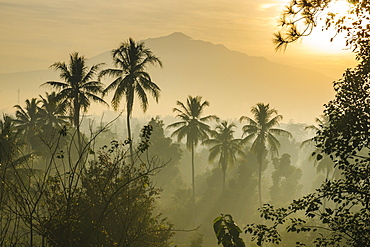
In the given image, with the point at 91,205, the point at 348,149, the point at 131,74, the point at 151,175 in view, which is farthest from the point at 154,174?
the point at 151,175

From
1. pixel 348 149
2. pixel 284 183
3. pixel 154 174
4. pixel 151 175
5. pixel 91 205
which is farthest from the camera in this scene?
pixel 284 183

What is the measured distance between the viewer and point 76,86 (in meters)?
26.0

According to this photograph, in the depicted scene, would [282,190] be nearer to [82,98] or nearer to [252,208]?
[252,208]

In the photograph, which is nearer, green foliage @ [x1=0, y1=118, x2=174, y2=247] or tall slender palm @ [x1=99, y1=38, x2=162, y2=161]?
green foliage @ [x1=0, y1=118, x2=174, y2=247]

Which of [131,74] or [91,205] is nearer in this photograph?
[91,205]

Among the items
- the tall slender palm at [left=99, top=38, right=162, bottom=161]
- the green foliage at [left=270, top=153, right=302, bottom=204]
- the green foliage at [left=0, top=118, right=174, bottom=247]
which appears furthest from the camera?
the green foliage at [left=270, top=153, right=302, bottom=204]

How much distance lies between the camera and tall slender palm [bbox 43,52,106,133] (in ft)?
84.5

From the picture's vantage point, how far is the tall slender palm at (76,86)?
2577cm

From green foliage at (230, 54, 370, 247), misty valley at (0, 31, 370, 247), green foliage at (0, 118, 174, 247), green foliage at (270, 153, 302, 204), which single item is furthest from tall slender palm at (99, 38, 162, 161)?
green foliage at (270, 153, 302, 204)

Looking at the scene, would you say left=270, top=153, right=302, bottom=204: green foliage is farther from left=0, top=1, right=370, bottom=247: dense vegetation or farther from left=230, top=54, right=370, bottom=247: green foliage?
left=230, top=54, right=370, bottom=247: green foliage

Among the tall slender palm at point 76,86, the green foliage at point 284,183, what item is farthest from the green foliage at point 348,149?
the green foliage at point 284,183

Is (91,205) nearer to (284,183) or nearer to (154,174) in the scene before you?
(154,174)

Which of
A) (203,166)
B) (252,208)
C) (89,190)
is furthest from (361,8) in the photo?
(203,166)

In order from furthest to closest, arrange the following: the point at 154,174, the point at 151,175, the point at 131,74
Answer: the point at 151,175 < the point at 131,74 < the point at 154,174
